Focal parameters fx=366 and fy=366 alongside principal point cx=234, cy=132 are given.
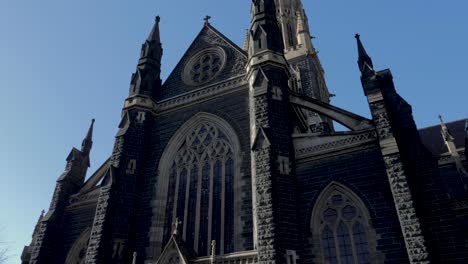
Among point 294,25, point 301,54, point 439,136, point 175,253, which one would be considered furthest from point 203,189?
point 294,25

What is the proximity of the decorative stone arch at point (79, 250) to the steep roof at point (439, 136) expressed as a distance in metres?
23.4

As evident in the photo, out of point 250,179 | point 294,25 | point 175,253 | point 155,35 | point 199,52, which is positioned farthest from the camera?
point 294,25

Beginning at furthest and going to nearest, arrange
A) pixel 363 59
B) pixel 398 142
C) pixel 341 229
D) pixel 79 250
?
pixel 79 250
pixel 363 59
pixel 398 142
pixel 341 229

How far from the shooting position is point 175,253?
13320mm

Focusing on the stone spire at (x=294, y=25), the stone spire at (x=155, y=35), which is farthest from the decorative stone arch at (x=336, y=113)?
the stone spire at (x=294, y=25)

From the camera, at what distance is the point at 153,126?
61.9 feet

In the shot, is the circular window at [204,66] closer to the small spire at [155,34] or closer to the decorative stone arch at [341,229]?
the small spire at [155,34]

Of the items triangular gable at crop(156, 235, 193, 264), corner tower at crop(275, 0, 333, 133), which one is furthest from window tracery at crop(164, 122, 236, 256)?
corner tower at crop(275, 0, 333, 133)

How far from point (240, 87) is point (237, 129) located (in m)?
2.32

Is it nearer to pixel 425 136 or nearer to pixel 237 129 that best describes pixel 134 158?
pixel 237 129

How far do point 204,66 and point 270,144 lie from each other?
8.15 m

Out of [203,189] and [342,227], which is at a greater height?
[203,189]

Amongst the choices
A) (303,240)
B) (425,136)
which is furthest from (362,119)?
(425,136)

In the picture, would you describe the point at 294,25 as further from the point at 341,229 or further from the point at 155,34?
the point at 341,229
